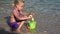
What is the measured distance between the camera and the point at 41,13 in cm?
842

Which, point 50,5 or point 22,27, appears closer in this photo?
point 22,27

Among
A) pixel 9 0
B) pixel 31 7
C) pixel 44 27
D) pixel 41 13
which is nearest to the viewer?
pixel 44 27

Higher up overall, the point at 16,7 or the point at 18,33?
the point at 16,7

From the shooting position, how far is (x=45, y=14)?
8234 millimetres

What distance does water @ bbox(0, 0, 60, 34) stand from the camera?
670 centimetres

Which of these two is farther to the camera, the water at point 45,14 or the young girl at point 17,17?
the water at point 45,14

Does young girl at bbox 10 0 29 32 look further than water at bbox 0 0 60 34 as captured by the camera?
No

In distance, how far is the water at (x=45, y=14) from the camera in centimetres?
670

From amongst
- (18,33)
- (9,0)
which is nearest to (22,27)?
(18,33)

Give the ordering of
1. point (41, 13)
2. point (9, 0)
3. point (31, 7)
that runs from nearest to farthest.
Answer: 1. point (41, 13)
2. point (31, 7)
3. point (9, 0)

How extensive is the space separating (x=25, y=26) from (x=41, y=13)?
1.66 metres

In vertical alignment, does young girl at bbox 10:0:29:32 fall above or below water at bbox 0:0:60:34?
above

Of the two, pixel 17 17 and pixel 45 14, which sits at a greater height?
pixel 17 17

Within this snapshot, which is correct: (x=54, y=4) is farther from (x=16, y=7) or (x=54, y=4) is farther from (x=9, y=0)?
(x=16, y=7)
